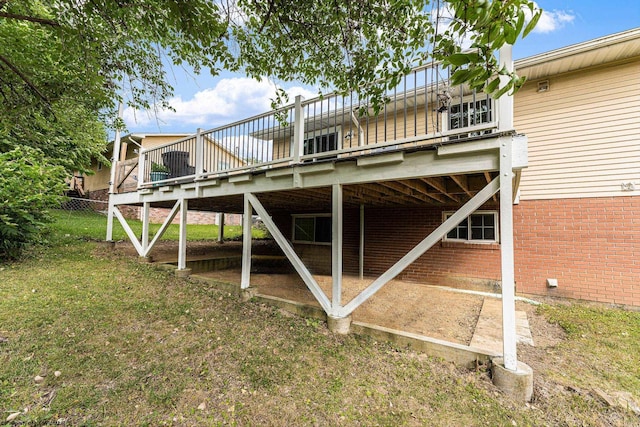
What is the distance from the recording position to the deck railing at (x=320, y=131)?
3205 millimetres

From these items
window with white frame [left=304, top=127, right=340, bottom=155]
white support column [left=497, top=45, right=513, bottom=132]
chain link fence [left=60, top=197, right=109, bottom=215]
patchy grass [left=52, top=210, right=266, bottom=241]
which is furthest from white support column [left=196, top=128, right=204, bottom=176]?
chain link fence [left=60, top=197, right=109, bottom=215]

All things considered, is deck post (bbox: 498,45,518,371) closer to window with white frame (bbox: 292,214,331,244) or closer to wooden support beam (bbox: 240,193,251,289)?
wooden support beam (bbox: 240,193,251,289)

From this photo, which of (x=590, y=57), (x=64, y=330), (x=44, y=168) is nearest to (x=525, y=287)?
(x=590, y=57)

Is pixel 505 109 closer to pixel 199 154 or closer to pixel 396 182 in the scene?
pixel 396 182

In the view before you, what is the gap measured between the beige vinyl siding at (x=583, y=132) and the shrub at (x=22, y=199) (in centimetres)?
1045

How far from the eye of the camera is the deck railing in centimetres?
321

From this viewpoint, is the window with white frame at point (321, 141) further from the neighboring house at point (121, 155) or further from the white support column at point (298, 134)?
the neighboring house at point (121, 155)

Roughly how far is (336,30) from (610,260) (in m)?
6.55

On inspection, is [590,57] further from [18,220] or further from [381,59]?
[18,220]

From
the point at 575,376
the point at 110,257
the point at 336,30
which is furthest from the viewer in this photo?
the point at 110,257

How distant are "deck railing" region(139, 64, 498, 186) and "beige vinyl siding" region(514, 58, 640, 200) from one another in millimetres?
1545

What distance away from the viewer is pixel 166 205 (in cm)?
845

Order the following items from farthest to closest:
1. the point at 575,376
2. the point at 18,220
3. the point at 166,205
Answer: the point at 166,205, the point at 18,220, the point at 575,376

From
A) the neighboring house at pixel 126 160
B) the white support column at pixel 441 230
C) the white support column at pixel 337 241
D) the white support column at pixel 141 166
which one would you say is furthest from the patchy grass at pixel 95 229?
the white support column at pixel 441 230
